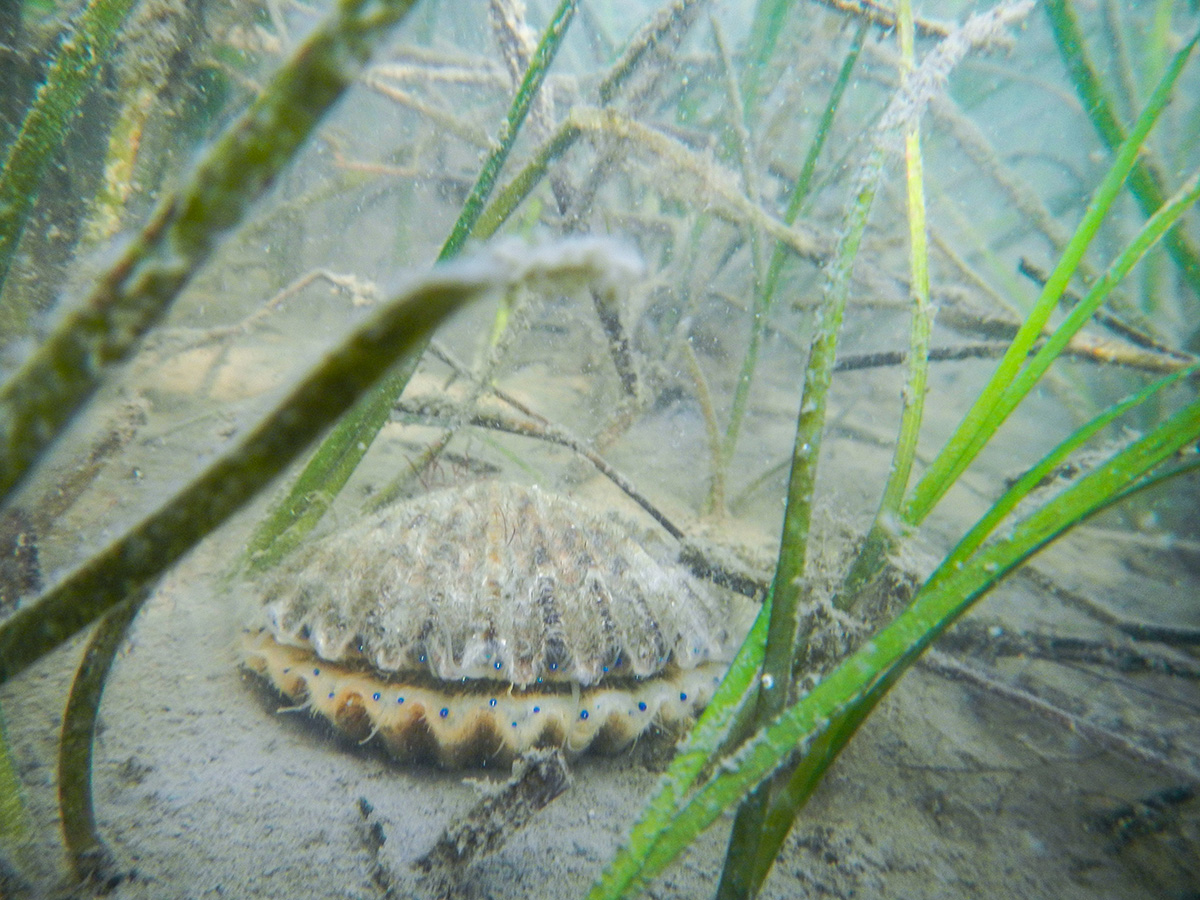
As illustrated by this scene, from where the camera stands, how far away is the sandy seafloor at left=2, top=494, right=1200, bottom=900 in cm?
104

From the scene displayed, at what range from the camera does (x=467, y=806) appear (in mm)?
1230

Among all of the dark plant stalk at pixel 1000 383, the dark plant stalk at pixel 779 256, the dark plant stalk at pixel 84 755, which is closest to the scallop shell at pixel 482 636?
the dark plant stalk at pixel 84 755

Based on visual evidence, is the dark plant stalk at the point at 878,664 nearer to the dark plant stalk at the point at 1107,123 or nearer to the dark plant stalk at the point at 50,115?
the dark plant stalk at the point at 50,115

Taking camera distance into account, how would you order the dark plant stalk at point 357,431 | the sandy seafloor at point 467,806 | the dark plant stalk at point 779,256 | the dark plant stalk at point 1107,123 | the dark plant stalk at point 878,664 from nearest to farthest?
1. the dark plant stalk at point 878,664
2. the sandy seafloor at point 467,806
3. the dark plant stalk at point 357,431
4. the dark plant stalk at point 1107,123
5. the dark plant stalk at point 779,256

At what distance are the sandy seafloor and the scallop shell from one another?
0.13 meters

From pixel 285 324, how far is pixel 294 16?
10.5ft

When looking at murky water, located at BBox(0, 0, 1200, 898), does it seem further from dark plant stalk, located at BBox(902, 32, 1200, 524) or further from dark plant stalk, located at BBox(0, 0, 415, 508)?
dark plant stalk, located at BBox(902, 32, 1200, 524)

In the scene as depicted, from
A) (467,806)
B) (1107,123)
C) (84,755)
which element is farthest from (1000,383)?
(1107,123)

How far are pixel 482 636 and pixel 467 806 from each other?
0.40 m

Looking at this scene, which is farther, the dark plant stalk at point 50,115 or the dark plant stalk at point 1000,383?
the dark plant stalk at point 1000,383

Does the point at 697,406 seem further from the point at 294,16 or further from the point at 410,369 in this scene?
the point at 294,16

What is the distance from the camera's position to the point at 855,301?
→ 2.75m

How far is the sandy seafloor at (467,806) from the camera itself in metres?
1.04

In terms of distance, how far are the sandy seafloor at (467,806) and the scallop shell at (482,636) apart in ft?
0.41
